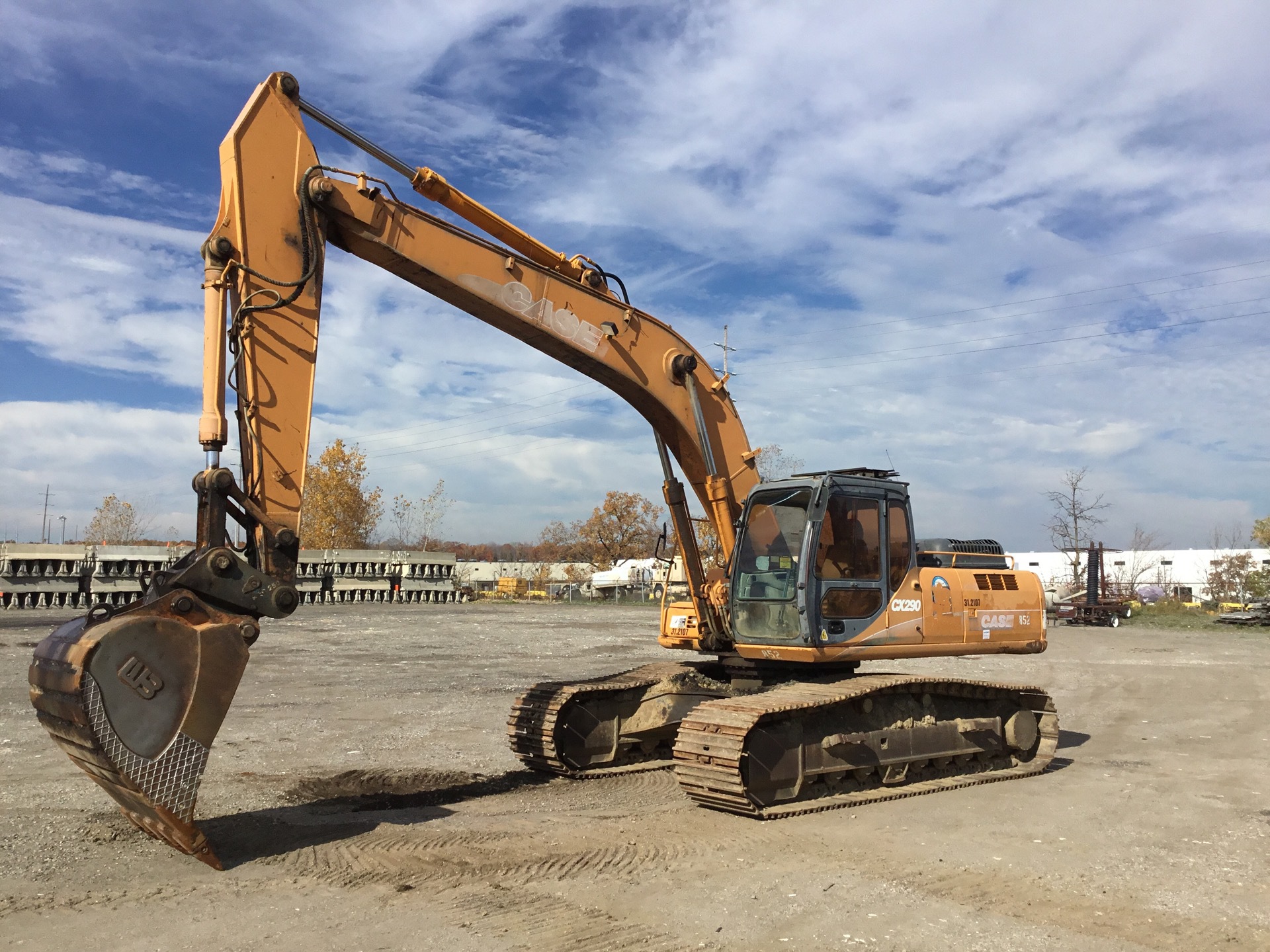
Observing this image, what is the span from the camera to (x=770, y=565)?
963cm

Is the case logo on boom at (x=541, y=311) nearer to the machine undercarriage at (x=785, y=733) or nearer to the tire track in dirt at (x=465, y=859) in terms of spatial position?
the machine undercarriage at (x=785, y=733)

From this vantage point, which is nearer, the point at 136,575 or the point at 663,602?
the point at 663,602

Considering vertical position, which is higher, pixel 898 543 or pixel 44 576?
pixel 898 543

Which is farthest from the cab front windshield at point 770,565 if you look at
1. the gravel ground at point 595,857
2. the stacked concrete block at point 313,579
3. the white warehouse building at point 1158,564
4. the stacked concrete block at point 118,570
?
the white warehouse building at point 1158,564

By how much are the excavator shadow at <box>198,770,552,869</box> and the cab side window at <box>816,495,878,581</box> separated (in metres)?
3.55

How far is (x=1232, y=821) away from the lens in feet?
28.2

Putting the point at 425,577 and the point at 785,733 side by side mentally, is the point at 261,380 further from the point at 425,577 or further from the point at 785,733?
the point at 425,577

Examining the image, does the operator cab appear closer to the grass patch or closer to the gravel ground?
the gravel ground

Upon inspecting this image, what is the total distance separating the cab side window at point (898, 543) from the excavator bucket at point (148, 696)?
5.95 metres

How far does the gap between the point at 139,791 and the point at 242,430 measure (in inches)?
96.6

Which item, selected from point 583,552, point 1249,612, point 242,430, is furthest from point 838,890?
point 583,552

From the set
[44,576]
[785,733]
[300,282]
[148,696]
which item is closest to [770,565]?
[785,733]

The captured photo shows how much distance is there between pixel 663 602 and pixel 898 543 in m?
2.48

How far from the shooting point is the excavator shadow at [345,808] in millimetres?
7301
